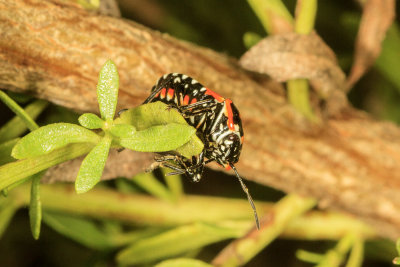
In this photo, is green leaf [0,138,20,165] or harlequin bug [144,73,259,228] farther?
harlequin bug [144,73,259,228]

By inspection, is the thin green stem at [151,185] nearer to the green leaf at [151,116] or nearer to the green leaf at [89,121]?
the green leaf at [151,116]

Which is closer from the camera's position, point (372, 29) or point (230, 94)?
point (230, 94)

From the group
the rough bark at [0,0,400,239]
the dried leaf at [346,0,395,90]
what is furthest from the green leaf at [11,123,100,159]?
the dried leaf at [346,0,395,90]

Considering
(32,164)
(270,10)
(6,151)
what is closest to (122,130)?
(32,164)

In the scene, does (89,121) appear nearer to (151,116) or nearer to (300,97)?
(151,116)

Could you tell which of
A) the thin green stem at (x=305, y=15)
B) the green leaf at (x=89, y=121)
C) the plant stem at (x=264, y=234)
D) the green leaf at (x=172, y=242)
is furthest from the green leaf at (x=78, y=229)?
the thin green stem at (x=305, y=15)

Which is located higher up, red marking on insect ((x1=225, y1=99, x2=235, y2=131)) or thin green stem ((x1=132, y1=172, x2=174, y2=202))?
red marking on insect ((x1=225, y1=99, x2=235, y2=131))

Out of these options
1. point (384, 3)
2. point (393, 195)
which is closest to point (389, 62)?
point (384, 3)

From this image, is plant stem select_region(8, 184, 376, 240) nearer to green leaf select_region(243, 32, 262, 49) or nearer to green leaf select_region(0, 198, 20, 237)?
green leaf select_region(0, 198, 20, 237)
